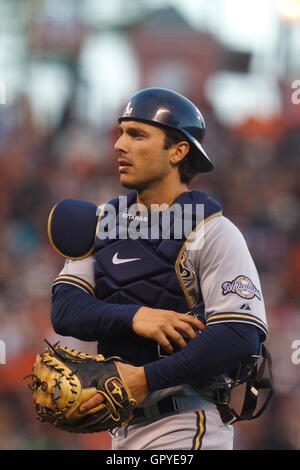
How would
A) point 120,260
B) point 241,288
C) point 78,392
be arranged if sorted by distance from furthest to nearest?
point 120,260
point 241,288
point 78,392

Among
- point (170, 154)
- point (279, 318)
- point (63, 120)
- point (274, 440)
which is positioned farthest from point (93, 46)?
point (170, 154)

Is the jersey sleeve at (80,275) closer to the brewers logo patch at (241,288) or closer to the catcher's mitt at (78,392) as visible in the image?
the catcher's mitt at (78,392)

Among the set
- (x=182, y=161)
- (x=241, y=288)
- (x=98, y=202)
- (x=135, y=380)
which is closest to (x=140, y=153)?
(x=182, y=161)

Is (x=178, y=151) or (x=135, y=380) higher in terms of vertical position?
(x=178, y=151)

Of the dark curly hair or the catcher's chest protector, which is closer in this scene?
the catcher's chest protector

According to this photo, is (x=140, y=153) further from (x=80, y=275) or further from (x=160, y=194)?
(x=80, y=275)

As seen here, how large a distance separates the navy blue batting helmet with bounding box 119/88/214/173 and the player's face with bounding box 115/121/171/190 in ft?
0.12

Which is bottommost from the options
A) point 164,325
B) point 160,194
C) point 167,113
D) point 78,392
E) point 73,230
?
point 78,392

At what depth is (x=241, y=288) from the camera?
259cm

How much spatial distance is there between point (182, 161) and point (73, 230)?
0.54 meters

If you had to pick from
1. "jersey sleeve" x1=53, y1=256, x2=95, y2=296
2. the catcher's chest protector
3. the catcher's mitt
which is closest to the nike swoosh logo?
the catcher's chest protector

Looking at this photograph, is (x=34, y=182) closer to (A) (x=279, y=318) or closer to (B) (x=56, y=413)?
(A) (x=279, y=318)

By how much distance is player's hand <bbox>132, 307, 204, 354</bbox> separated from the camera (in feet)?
8.31

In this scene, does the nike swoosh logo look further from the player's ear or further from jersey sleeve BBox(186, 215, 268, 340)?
the player's ear
